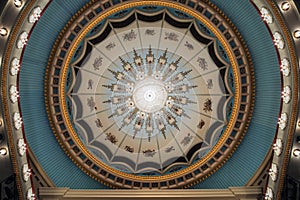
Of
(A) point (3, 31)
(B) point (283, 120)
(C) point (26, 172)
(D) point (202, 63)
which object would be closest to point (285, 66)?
(B) point (283, 120)

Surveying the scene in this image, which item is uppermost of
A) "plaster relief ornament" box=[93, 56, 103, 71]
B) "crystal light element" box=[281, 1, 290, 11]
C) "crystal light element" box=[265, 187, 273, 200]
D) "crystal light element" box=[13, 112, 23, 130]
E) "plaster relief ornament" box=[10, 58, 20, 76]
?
"crystal light element" box=[281, 1, 290, 11]

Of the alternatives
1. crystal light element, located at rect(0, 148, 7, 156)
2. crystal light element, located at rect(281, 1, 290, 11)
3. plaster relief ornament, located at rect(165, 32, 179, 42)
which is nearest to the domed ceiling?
plaster relief ornament, located at rect(165, 32, 179, 42)

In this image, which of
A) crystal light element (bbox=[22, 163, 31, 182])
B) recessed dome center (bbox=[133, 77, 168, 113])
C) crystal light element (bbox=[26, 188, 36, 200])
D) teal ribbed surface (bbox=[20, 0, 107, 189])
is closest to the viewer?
crystal light element (bbox=[22, 163, 31, 182])

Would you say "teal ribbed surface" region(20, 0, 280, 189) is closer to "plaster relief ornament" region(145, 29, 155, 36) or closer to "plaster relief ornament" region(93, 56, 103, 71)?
"plaster relief ornament" region(93, 56, 103, 71)

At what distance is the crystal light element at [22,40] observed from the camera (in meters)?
13.7

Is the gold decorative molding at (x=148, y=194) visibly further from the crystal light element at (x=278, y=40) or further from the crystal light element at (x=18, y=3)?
the crystal light element at (x=18, y=3)

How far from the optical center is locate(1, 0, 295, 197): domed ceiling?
53.3 feet

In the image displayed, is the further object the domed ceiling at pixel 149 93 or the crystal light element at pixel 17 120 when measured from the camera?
the domed ceiling at pixel 149 93

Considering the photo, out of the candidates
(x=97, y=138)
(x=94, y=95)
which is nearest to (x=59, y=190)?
(x=97, y=138)

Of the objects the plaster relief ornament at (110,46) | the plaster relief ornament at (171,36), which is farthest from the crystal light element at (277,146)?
the plaster relief ornament at (110,46)

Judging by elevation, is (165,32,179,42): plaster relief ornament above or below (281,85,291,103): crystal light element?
above

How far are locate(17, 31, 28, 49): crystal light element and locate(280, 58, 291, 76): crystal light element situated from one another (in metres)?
9.84

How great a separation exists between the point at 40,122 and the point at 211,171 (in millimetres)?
8520

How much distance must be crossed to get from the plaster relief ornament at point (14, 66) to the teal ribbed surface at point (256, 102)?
5.51ft
